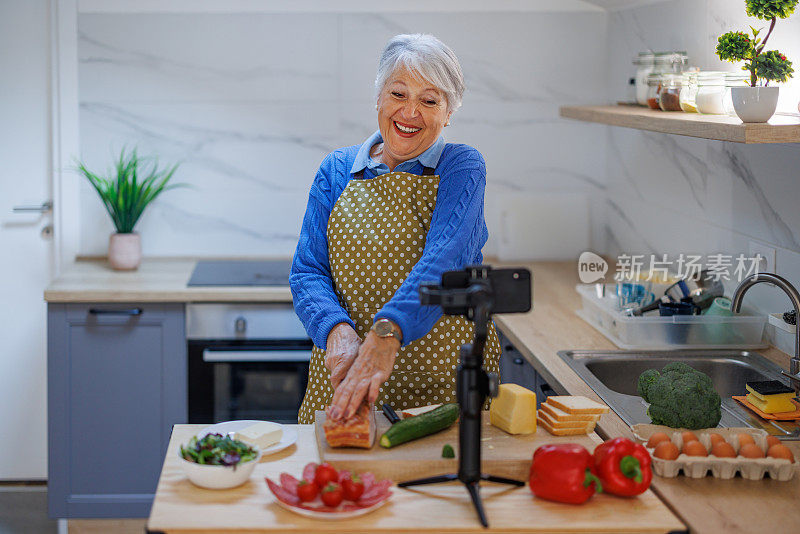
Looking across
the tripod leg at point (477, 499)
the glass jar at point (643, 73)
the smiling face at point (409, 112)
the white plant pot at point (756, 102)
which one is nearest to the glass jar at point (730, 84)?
the white plant pot at point (756, 102)

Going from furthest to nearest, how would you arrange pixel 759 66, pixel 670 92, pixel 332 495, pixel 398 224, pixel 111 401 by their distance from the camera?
pixel 111 401 → pixel 670 92 → pixel 398 224 → pixel 759 66 → pixel 332 495

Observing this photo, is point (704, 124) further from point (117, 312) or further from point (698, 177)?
point (117, 312)

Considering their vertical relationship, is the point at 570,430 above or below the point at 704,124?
below

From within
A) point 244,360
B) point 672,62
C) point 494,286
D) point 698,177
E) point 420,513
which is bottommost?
point 244,360

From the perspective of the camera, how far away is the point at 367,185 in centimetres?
220

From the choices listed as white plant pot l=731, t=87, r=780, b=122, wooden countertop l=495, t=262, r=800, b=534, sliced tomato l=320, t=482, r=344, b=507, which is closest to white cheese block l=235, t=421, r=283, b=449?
sliced tomato l=320, t=482, r=344, b=507

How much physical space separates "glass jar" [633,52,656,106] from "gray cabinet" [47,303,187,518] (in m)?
1.63

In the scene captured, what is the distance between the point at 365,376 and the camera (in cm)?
182

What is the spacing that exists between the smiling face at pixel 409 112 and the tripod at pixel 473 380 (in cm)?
67

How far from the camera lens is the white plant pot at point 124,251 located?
347cm

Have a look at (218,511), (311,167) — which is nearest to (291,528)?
(218,511)

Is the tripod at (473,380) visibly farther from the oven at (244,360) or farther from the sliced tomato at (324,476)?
the oven at (244,360)

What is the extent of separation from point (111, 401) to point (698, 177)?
6.77 ft

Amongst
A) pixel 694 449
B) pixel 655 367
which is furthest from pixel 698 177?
pixel 694 449
